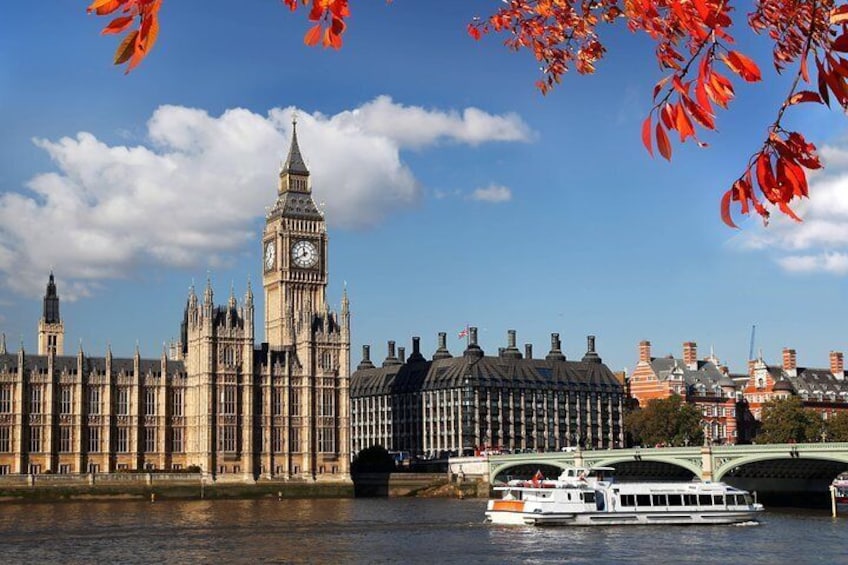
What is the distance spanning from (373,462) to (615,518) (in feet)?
200

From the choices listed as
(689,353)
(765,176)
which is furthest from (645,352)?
(765,176)

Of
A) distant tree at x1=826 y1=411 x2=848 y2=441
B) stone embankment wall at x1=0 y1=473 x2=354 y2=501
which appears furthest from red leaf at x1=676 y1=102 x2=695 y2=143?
distant tree at x1=826 y1=411 x2=848 y2=441

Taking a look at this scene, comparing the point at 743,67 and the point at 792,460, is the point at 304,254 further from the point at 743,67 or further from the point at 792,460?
the point at 743,67

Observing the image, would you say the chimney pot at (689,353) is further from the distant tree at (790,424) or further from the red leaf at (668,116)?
the red leaf at (668,116)

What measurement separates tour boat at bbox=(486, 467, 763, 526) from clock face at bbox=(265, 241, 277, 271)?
2756 inches

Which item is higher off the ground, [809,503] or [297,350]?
[297,350]

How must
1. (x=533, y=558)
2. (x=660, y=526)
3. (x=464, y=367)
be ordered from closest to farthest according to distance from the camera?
(x=533, y=558) < (x=660, y=526) < (x=464, y=367)

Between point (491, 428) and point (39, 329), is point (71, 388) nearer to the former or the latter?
point (39, 329)

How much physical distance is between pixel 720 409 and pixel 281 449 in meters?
61.9

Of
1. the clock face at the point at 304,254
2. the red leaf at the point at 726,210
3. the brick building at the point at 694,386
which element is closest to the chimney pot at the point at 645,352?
the brick building at the point at 694,386

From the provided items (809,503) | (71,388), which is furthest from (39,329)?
(809,503)

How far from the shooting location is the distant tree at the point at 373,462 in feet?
443

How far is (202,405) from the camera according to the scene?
421 feet

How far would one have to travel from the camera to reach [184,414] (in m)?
130
